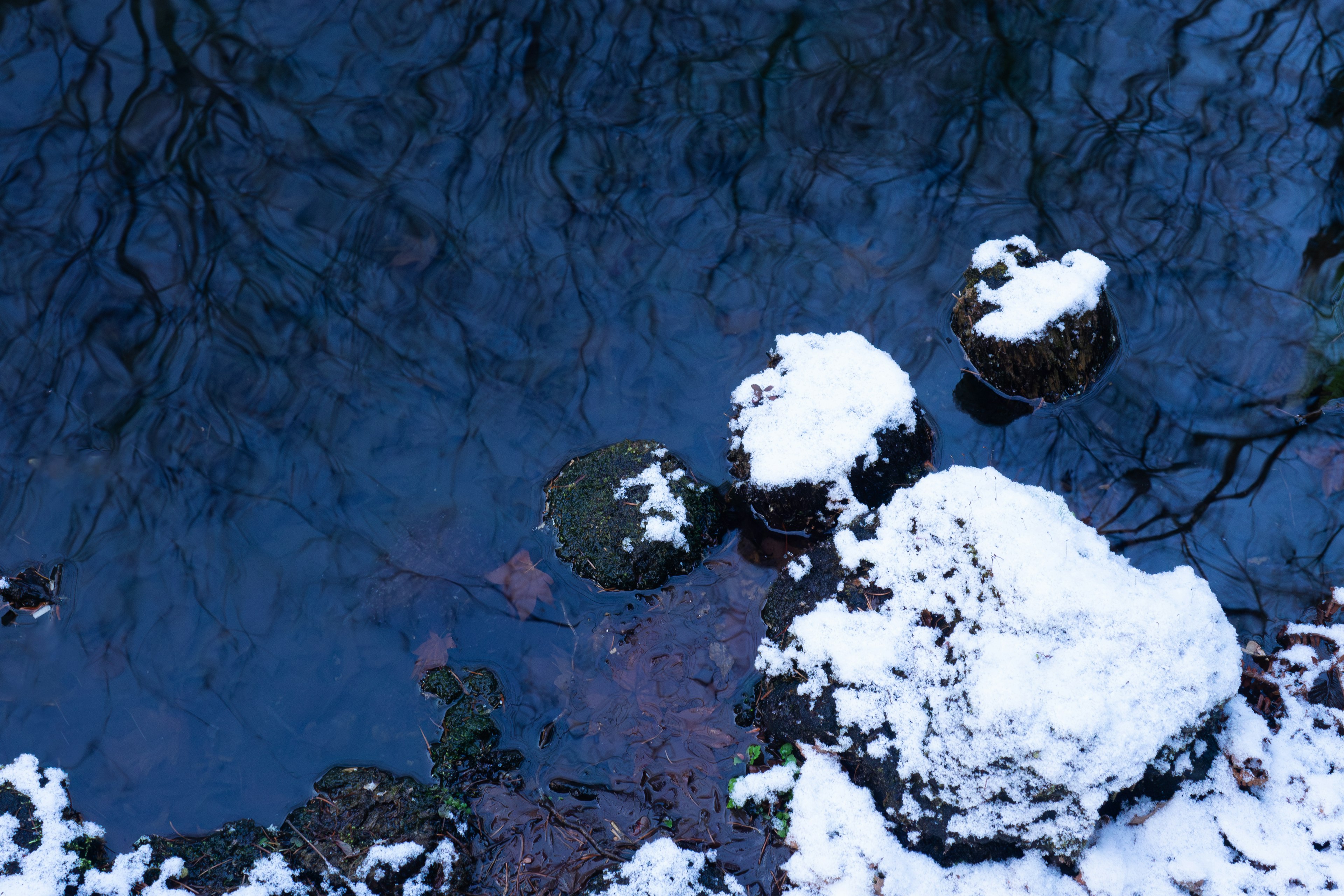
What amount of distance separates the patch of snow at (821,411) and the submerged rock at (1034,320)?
682 millimetres

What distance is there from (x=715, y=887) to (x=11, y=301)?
6.63 m

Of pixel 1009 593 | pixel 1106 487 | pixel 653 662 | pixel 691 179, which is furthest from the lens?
pixel 691 179

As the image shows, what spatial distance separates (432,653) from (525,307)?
2665 millimetres

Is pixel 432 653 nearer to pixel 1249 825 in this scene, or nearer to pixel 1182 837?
pixel 1182 837

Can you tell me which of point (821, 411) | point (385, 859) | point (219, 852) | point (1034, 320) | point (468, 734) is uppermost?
point (1034, 320)

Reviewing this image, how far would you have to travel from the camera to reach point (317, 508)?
222 inches

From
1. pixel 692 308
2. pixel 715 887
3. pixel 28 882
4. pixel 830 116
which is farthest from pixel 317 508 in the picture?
pixel 830 116

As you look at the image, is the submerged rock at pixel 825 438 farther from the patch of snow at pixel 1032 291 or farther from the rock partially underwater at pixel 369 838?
the rock partially underwater at pixel 369 838

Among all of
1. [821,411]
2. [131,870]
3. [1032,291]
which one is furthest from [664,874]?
[1032,291]

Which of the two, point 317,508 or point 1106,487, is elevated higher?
point 317,508

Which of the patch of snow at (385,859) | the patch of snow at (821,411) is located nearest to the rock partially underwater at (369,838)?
the patch of snow at (385,859)

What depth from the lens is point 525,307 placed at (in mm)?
6324

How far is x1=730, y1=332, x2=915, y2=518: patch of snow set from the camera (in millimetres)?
5066

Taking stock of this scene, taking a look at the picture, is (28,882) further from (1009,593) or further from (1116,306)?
(1116,306)
